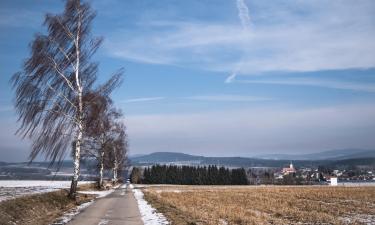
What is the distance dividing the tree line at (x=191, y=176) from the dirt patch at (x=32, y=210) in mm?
128211

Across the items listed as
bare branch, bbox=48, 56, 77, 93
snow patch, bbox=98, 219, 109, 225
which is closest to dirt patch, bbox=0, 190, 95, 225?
snow patch, bbox=98, 219, 109, 225

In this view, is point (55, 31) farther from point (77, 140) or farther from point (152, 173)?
point (152, 173)

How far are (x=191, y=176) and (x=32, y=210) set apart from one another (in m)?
139

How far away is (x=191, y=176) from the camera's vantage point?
158 m

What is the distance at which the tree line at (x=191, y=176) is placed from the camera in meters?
152

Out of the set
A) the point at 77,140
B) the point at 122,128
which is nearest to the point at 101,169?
the point at 122,128

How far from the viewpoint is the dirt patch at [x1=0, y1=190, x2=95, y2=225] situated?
17.3 metres

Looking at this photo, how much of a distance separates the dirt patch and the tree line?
128211 mm

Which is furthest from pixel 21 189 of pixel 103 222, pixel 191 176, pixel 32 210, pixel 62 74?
pixel 191 176

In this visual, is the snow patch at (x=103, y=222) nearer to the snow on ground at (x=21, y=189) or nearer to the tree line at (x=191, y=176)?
the snow on ground at (x=21, y=189)

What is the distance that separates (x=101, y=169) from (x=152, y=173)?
100 meters

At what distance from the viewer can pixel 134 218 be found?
777 inches

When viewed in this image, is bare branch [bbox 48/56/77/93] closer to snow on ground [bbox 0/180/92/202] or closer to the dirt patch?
the dirt patch

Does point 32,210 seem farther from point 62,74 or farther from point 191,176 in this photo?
point 191,176
